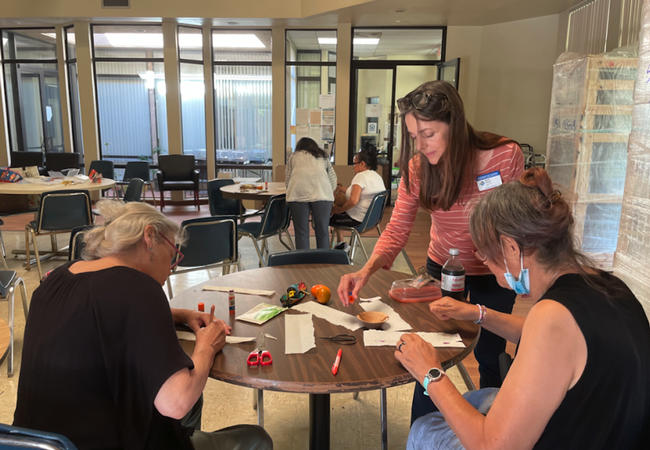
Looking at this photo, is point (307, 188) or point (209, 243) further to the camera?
point (307, 188)

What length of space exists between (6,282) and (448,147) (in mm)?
2810

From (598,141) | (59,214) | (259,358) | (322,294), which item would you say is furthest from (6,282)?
(598,141)

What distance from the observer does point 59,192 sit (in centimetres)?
437

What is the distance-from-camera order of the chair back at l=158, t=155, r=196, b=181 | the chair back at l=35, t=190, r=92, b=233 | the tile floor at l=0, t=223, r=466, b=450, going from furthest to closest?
the chair back at l=158, t=155, r=196, b=181, the chair back at l=35, t=190, r=92, b=233, the tile floor at l=0, t=223, r=466, b=450

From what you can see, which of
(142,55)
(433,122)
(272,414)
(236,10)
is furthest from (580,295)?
(142,55)

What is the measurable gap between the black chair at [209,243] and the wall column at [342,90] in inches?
216

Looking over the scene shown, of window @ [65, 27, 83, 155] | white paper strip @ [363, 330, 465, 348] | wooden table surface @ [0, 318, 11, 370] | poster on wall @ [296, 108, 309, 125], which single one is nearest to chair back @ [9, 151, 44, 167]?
window @ [65, 27, 83, 155]

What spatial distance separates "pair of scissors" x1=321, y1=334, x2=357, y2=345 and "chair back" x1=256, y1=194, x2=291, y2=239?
304 centimetres

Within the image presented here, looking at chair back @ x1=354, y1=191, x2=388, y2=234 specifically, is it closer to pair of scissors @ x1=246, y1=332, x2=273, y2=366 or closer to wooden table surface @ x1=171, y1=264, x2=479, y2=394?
wooden table surface @ x1=171, y1=264, x2=479, y2=394

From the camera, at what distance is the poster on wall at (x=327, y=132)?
8844mm

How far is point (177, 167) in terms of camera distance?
8.69 metres

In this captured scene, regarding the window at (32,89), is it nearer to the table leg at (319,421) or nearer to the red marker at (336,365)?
the table leg at (319,421)

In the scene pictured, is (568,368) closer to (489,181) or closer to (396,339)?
(396,339)

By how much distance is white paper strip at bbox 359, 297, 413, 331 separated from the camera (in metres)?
1.53
